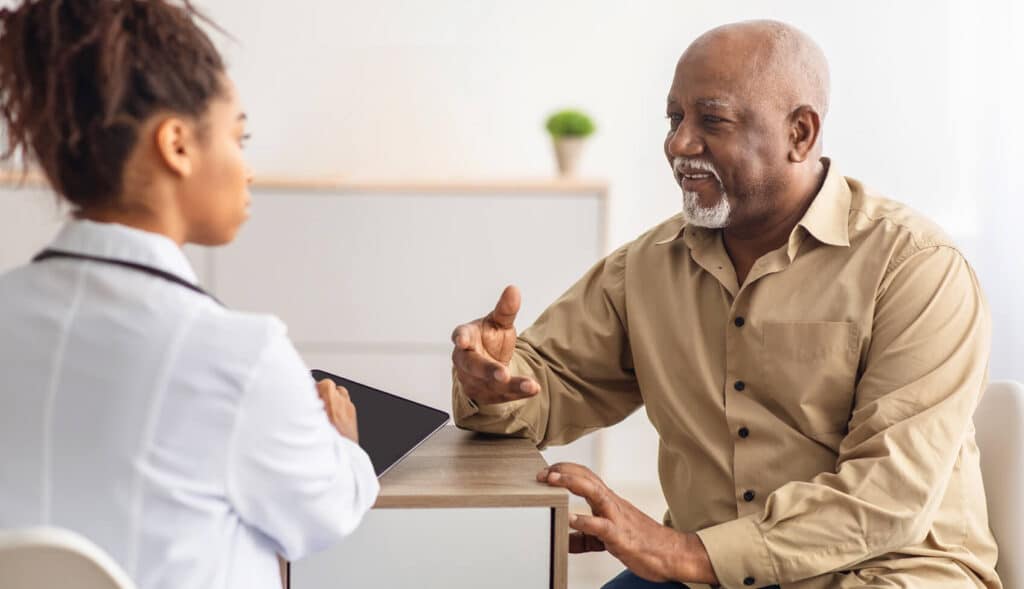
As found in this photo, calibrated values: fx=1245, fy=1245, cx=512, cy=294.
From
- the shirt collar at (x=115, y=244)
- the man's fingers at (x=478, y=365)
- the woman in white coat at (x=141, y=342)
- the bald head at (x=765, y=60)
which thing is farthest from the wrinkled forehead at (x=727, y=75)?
the shirt collar at (x=115, y=244)

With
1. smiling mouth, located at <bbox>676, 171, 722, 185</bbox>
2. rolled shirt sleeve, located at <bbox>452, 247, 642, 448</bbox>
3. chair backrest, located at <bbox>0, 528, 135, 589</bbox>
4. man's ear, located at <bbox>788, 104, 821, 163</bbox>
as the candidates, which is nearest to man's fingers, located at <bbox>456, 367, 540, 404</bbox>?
rolled shirt sleeve, located at <bbox>452, 247, 642, 448</bbox>

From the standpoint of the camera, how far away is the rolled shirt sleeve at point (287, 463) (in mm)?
1120

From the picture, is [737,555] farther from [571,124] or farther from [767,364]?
[571,124]

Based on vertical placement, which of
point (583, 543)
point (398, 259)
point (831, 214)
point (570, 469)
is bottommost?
point (398, 259)

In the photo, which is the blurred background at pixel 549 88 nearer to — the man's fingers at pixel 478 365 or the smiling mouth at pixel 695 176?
the smiling mouth at pixel 695 176

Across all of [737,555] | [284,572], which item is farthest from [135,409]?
[737,555]

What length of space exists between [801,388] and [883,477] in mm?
205

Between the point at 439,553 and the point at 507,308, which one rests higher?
the point at 507,308

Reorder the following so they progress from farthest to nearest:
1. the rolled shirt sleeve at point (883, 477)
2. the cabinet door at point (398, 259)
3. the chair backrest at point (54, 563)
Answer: the cabinet door at point (398, 259) → the rolled shirt sleeve at point (883, 477) → the chair backrest at point (54, 563)

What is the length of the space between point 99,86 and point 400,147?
322cm

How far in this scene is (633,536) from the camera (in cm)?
166

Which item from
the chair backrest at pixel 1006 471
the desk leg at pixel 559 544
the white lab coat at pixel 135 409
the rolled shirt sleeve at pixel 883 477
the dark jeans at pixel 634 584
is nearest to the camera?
the white lab coat at pixel 135 409

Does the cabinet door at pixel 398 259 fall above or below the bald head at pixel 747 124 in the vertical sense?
below

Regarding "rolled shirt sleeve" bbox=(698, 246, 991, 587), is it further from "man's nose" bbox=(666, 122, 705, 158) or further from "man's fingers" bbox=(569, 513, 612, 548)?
"man's nose" bbox=(666, 122, 705, 158)
